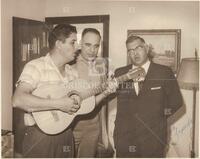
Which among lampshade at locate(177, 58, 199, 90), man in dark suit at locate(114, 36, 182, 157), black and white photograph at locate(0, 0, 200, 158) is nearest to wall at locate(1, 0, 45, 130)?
black and white photograph at locate(0, 0, 200, 158)

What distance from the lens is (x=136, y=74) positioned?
1761mm

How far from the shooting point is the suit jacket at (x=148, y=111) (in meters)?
1.77

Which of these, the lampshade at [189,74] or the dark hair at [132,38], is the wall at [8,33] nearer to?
the dark hair at [132,38]

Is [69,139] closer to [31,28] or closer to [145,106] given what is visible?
[145,106]

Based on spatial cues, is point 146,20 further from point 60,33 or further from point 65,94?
point 65,94

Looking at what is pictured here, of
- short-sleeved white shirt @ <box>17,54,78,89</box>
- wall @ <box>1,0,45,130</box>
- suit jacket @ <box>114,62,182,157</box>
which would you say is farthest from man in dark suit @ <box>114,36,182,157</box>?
wall @ <box>1,0,45,130</box>

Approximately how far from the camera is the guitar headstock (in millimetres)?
1755

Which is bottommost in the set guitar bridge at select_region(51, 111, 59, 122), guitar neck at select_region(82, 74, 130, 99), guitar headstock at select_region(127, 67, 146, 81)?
guitar bridge at select_region(51, 111, 59, 122)

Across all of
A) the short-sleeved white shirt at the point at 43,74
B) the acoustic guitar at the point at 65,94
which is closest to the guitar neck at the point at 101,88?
the acoustic guitar at the point at 65,94

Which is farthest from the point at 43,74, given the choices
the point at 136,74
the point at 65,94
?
the point at 136,74

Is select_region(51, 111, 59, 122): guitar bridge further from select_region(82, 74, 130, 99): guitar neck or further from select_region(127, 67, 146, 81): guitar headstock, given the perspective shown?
select_region(127, 67, 146, 81): guitar headstock

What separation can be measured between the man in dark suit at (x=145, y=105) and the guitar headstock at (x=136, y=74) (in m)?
0.02

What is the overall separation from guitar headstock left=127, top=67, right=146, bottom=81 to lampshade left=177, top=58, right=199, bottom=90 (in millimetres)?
183

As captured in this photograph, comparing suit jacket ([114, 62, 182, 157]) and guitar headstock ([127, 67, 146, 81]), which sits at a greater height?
guitar headstock ([127, 67, 146, 81])
